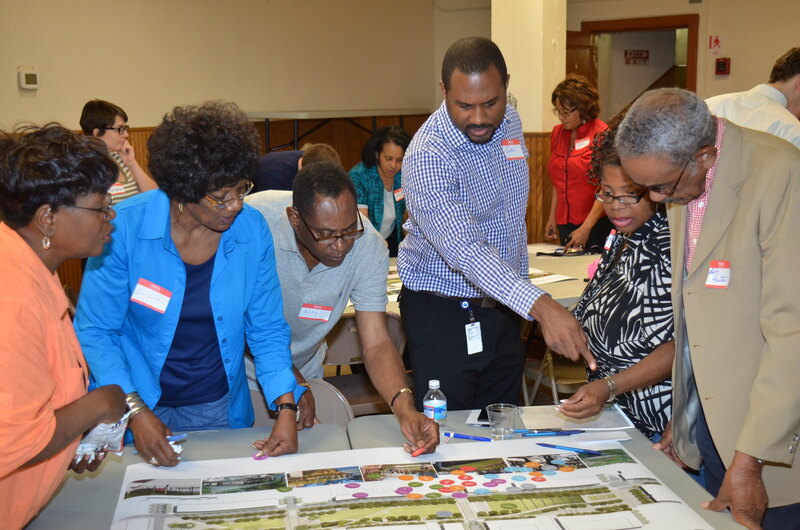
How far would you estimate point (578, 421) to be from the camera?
7.27 feet

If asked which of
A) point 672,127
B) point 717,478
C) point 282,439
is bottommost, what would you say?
point 717,478

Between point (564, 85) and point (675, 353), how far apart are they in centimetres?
382

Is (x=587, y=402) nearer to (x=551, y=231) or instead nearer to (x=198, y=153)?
(x=198, y=153)

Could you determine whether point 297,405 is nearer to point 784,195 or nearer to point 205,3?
point 784,195

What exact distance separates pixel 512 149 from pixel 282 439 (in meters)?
1.36

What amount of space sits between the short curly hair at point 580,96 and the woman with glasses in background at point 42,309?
13.8 ft

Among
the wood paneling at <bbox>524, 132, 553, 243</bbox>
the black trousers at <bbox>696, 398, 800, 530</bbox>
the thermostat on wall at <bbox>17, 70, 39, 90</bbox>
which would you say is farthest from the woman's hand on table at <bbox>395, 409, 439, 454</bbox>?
the thermostat on wall at <bbox>17, 70, 39, 90</bbox>

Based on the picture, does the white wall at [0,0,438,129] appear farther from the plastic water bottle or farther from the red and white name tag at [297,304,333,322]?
the plastic water bottle

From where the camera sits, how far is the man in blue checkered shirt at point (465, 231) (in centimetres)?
251

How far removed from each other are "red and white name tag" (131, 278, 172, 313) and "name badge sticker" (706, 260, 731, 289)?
1379mm

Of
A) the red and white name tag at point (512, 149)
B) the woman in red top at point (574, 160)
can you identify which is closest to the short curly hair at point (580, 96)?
the woman in red top at point (574, 160)

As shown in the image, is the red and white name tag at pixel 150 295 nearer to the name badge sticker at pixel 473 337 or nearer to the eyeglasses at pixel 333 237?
the eyeglasses at pixel 333 237

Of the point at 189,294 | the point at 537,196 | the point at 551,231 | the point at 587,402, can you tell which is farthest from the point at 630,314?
the point at 537,196

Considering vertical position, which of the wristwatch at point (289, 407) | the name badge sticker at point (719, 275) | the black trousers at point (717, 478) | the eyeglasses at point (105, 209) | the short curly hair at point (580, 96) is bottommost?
the black trousers at point (717, 478)
